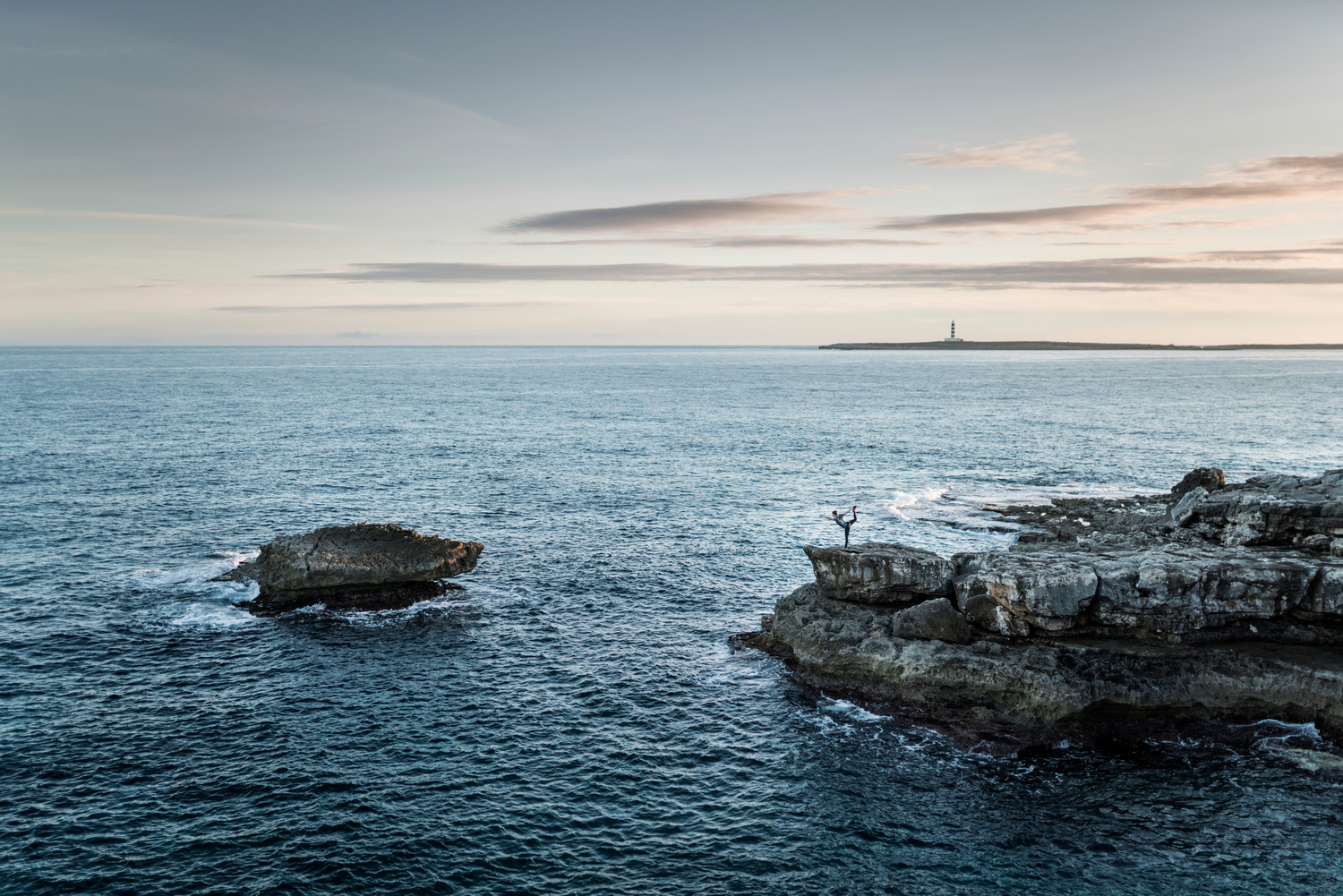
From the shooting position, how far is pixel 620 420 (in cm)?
12794

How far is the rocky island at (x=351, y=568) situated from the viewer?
4519cm

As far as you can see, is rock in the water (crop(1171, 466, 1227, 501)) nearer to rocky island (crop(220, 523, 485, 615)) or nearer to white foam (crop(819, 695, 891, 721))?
white foam (crop(819, 695, 891, 721))

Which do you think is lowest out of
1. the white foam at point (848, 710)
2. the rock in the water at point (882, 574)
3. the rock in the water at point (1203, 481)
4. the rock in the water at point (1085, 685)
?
the white foam at point (848, 710)

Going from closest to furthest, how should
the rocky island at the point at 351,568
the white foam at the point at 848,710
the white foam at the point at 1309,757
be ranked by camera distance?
the white foam at the point at 1309,757 < the white foam at the point at 848,710 < the rocky island at the point at 351,568

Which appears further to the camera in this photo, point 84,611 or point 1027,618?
point 84,611

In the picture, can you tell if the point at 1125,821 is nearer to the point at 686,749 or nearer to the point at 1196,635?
the point at 1196,635

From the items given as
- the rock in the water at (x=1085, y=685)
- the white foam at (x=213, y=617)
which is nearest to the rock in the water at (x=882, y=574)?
the rock in the water at (x=1085, y=685)

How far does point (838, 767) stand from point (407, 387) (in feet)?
609

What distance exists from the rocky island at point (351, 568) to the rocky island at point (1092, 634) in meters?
20.9

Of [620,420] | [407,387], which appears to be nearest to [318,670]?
[620,420]

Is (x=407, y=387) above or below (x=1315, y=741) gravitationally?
above

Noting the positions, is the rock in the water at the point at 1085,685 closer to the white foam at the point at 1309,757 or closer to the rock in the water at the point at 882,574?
the white foam at the point at 1309,757

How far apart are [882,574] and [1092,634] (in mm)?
9261

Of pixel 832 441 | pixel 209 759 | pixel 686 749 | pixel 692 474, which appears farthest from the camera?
pixel 832 441
